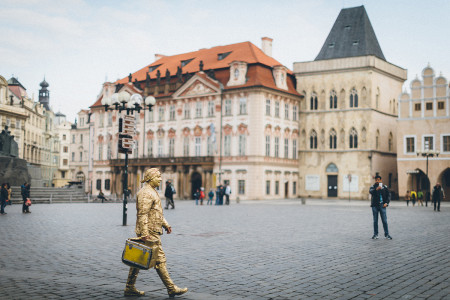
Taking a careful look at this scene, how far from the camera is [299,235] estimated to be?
16.8 meters

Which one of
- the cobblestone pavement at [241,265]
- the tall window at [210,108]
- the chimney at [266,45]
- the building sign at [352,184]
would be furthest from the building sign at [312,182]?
the cobblestone pavement at [241,265]

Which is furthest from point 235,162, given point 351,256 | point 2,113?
point 351,256

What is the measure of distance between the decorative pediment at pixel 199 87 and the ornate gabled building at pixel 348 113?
984 centimetres

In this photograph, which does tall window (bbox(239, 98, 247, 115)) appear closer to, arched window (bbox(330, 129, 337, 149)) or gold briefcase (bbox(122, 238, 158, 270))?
arched window (bbox(330, 129, 337, 149))

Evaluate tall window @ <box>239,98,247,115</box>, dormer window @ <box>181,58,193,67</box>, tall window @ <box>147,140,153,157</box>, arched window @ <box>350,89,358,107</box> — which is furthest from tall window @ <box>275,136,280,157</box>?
dormer window @ <box>181,58,193,67</box>

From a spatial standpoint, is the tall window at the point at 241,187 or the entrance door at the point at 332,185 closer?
the tall window at the point at 241,187

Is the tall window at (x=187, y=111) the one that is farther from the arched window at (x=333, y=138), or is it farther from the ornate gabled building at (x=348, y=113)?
the arched window at (x=333, y=138)

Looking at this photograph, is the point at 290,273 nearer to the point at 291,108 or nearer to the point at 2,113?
the point at 291,108

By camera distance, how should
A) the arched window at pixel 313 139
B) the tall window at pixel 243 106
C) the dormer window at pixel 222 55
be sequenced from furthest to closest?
1. the dormer window at pixel 222 55
2. the arched window at pixel 313 139
3. the tall window at pixel 243 106

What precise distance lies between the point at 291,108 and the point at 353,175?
10.1 meters

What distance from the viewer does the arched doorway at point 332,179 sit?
62.4 m

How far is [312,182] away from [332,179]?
2.41 m

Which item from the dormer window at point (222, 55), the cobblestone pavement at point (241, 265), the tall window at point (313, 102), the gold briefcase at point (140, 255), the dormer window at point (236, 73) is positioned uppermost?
the dormer window at point (222, 55)

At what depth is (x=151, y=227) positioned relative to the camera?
802 centimetres
